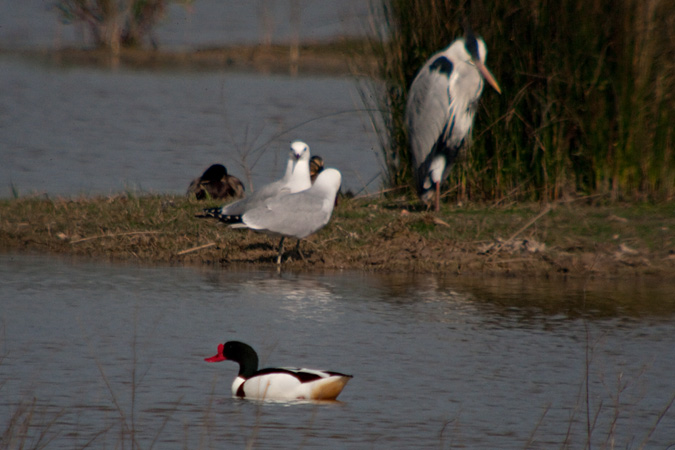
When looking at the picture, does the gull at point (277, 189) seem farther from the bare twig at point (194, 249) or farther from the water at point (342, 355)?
the water at point (342, 355)

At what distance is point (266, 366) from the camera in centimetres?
640

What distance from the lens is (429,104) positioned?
1112cm

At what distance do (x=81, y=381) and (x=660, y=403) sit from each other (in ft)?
9.73

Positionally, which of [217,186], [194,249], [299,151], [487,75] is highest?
[487,75]

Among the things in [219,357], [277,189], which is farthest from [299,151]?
[219,357]

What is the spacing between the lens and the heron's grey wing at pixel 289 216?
29.5ft

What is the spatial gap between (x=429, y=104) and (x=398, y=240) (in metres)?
1.80

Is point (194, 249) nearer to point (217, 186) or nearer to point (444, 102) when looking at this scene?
point (444, 102)

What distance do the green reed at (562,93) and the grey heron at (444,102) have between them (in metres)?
0.52

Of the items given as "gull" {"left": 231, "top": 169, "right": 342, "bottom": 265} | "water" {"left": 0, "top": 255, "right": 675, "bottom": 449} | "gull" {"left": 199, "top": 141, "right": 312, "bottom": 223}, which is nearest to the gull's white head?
"gull" {"left": 199, "top": 141, "right": 312, "bottom": 223}

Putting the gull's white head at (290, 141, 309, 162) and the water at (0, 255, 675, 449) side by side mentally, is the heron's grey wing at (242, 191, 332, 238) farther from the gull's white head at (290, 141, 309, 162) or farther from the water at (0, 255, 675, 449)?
the gull's white head at (290, 141, 309, 162)

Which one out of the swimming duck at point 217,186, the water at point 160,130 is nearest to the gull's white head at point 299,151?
the water at point 160,130

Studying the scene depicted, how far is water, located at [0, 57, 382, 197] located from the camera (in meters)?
15.5

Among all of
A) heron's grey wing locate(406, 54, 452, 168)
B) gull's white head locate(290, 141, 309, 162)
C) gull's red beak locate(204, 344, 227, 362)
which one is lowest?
gull's red beak locate(204, 344, 227, 362)
